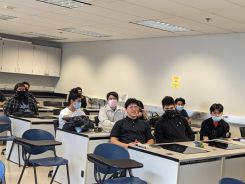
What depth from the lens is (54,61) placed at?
10.3m

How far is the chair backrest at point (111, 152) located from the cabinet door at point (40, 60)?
687 cm

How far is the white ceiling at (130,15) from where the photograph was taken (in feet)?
14.8

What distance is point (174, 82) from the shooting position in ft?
24.1

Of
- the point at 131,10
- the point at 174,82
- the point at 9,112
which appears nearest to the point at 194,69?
the point at 174,82

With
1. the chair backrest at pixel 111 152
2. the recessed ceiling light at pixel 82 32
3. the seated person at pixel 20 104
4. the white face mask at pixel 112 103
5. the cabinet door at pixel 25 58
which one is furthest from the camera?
the cabinet door at pixel 25 58

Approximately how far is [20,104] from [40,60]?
419cm

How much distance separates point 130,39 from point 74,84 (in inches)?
98.7

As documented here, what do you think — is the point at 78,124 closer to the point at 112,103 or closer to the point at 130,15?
the point at 112,103

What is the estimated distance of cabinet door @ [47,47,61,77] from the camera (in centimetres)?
1016

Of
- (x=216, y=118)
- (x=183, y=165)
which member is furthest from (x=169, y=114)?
(x=183, y=165)

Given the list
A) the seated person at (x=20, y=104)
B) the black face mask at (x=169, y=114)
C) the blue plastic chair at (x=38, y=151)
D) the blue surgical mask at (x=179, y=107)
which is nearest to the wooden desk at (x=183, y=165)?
the black face mask at (x=169, y=114)

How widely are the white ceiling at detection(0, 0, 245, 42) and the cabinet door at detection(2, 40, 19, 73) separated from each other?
6.99 feet

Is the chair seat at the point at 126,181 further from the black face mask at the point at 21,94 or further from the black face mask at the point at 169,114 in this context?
the black face mask at the point at 21,94

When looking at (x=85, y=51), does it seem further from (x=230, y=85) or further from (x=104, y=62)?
(x=230, y=85)
